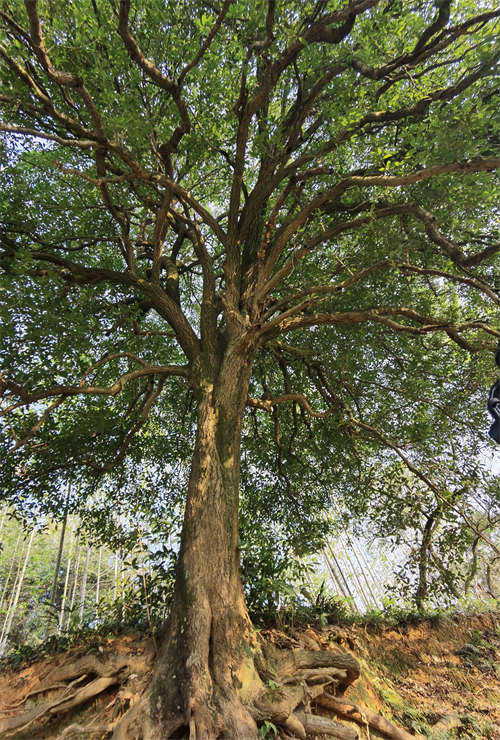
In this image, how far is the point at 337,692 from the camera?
10.1 feet

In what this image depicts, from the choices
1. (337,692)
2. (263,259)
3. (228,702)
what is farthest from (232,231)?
(337,692)

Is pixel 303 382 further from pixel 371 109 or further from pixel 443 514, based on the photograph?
pixel 371 109

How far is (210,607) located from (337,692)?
1.41 m

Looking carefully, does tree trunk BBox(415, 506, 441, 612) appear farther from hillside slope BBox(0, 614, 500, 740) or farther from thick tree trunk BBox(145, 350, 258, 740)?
thick tree trunk BBox(145, 350, 258, 740)

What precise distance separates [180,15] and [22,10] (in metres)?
1.68

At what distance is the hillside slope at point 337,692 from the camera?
8.48 ft

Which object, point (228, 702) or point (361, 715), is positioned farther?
point (361, 715)

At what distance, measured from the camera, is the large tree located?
321 cm

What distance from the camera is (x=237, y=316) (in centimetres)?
479

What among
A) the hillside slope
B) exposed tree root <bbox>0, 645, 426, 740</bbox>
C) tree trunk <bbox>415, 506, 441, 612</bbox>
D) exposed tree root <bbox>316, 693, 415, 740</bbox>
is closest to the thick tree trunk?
exposed tree root <bbox>0, 645, 426, 740</bbox>

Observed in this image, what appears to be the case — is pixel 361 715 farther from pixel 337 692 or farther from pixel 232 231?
pixel 232 231

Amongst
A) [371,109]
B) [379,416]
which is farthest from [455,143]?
[379,416]

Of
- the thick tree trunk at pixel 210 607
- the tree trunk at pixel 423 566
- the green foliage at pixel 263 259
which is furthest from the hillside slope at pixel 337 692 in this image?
the tree trunk at pixel 423 566

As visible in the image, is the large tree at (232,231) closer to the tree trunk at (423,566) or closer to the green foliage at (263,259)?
the green foliage at (263,259)
